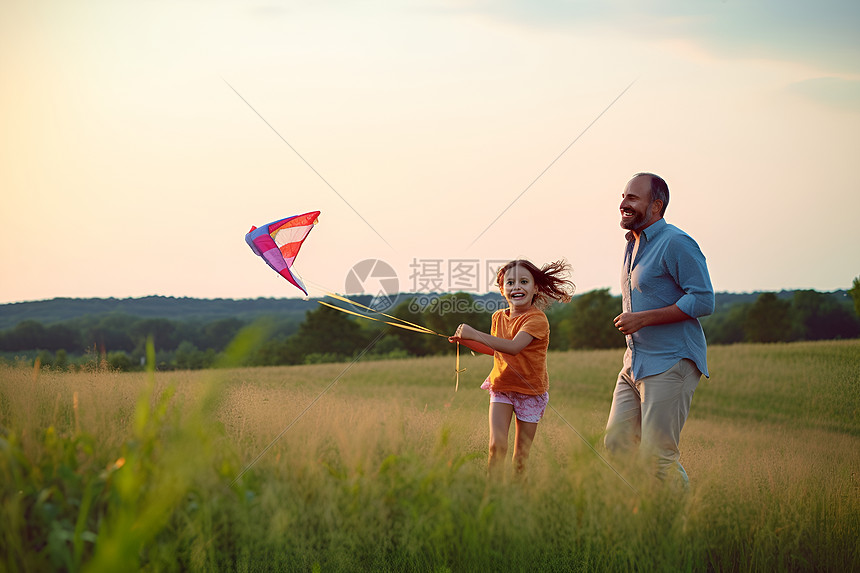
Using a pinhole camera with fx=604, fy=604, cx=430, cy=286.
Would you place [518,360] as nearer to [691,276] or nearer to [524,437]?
[524,437]

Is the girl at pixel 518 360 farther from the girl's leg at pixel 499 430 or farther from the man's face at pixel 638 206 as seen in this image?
the man's face at pixel 638 206

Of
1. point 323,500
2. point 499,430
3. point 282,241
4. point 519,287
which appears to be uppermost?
point 282,241

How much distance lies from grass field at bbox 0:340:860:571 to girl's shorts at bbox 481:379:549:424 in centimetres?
38

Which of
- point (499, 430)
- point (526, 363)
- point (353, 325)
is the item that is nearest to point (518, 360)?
point (526, 363)

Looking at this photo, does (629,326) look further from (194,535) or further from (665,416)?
(194,535)

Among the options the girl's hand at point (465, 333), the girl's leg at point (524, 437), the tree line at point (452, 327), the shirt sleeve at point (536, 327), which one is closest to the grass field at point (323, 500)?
the girl's leg at point (524, 437)

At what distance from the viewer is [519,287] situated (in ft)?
18.6

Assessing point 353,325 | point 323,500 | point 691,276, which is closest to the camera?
point 323,500

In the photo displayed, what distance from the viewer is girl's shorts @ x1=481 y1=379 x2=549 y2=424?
5.43 metres

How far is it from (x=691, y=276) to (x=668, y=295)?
28cm

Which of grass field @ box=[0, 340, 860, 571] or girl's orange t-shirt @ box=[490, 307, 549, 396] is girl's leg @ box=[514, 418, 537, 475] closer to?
grass field @ box=[0, 340, 860, 571]

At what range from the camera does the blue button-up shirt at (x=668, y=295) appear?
15.7 feet

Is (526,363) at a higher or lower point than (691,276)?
lower

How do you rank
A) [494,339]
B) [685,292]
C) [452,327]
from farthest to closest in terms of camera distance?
[452,327], [494,339], [685,292]
